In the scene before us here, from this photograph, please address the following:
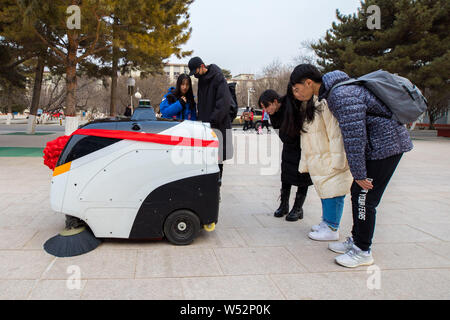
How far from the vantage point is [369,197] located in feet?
8.91

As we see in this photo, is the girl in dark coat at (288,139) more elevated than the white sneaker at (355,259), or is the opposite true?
the girl in dark coat at (288,139)

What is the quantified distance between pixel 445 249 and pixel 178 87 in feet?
10.6

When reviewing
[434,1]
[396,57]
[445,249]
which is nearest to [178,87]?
[445,249]

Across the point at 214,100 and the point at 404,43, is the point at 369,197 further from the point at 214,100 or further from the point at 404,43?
the point at 404,43

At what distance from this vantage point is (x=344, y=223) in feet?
13.6

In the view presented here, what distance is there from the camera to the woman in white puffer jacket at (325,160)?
3.16 metres

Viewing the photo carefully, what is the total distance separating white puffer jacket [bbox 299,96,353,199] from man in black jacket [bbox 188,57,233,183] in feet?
3.15

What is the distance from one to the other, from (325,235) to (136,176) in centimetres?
195

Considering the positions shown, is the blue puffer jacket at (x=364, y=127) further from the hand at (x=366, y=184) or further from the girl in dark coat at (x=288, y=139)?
the girl in dark coat at (x=288, y=139)

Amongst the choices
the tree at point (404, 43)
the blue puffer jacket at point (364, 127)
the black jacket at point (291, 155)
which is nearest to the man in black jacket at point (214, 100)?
the black jacket at point (291, 155)

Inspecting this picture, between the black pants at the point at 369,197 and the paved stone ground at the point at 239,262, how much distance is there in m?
0.27

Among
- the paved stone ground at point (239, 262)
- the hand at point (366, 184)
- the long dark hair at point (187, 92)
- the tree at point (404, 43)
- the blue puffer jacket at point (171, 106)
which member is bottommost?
the paved stone ground at point (239, 262)

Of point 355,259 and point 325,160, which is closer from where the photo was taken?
point 355,259

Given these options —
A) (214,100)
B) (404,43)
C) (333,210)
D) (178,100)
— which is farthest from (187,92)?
(404,43)
